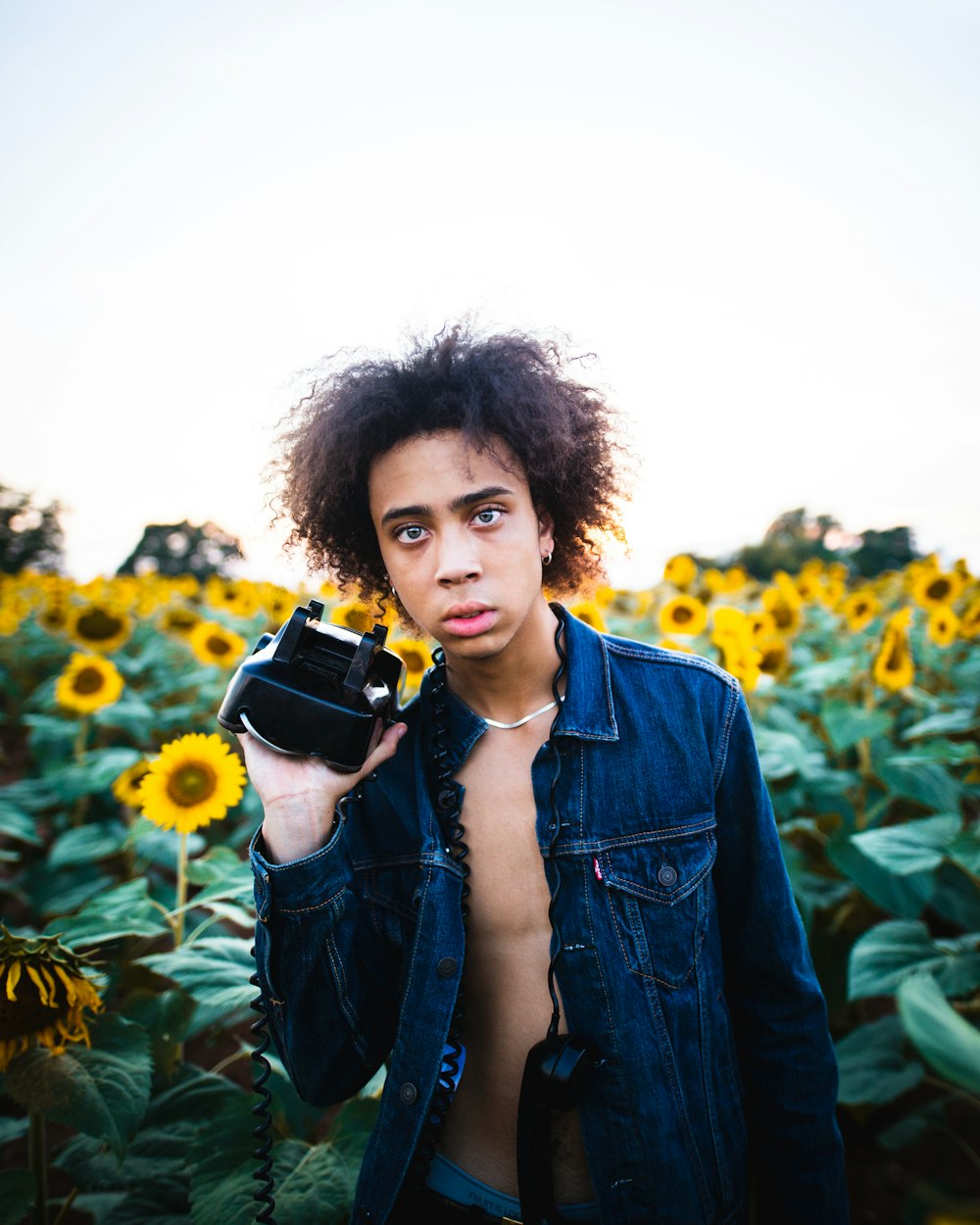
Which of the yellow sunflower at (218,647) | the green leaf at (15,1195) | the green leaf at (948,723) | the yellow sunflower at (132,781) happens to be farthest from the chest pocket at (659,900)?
the yellow sunflower at (218,647)

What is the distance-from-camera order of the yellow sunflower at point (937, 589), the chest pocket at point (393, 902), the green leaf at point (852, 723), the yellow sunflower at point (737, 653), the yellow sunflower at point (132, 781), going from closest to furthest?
the chest pocket at point (393, 902) < the yellow sunflower at point (132, 781) < the green leaf at point (852, 723) < the yellow sunflower at point (737, 653) < the yellow sunflower at point (937, 589)

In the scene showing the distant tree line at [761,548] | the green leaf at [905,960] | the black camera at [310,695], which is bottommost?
the green leaf at [905,960]

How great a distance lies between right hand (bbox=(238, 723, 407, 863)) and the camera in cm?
135

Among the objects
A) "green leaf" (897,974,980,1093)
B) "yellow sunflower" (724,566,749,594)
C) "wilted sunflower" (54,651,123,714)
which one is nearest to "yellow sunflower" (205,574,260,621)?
"wilted sunflower" (54,651,123,714)

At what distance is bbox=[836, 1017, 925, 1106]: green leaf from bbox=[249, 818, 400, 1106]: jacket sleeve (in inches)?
52.8

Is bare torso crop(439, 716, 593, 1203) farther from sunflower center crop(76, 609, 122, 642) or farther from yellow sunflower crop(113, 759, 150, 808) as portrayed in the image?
sunflower center crop(76, 609, 122, 642)

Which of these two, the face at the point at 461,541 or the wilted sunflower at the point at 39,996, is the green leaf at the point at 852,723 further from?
the wilted sunflower at the point at 39,996

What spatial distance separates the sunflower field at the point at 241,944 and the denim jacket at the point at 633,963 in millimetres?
169

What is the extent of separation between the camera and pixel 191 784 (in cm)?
228

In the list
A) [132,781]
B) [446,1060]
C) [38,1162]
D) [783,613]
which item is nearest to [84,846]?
[132,781]

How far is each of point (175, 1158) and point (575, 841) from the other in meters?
1.29

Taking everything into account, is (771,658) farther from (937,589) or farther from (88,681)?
(88,681)

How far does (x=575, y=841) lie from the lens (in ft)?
4.69

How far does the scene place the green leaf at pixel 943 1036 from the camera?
518 mm
